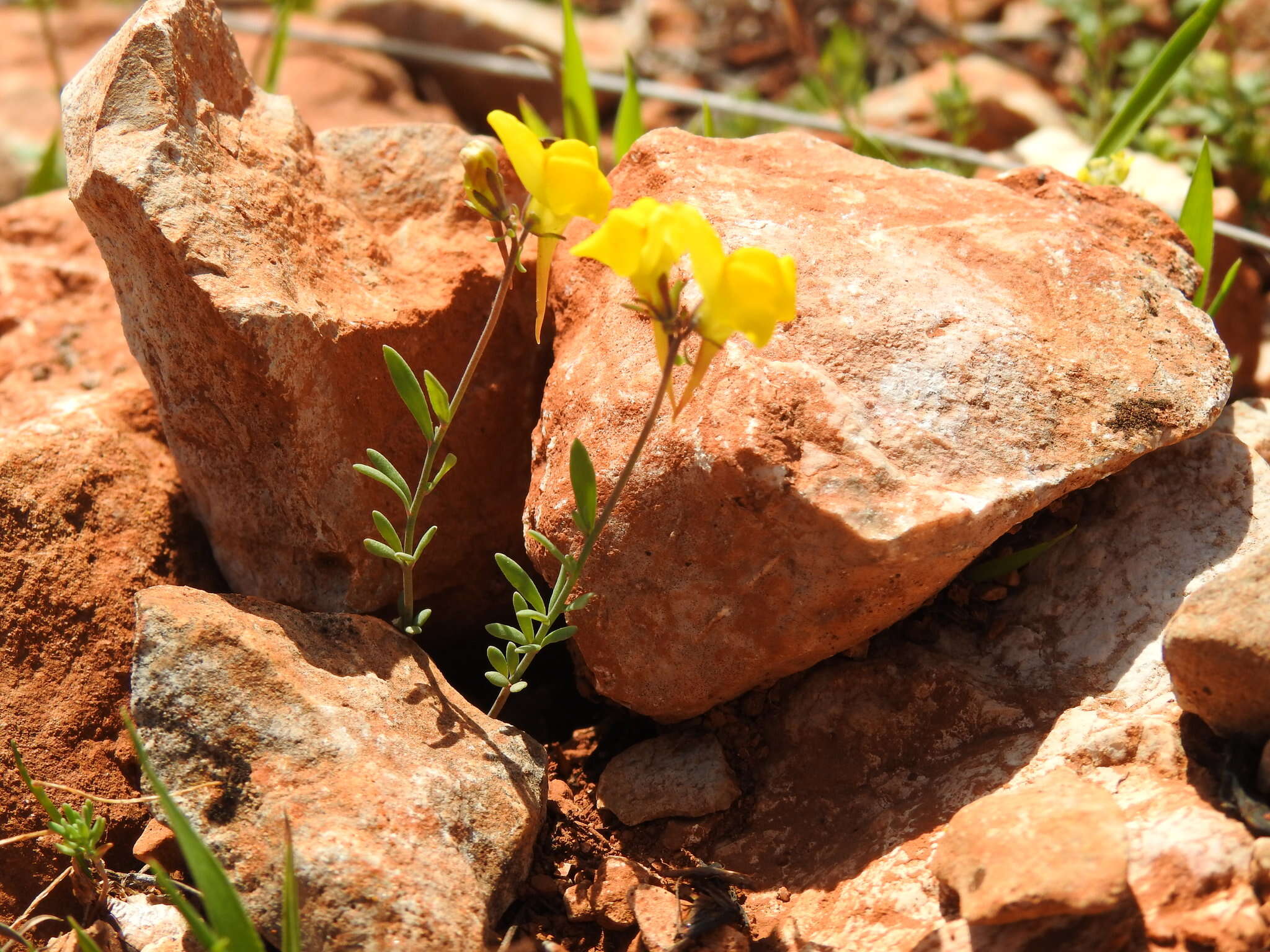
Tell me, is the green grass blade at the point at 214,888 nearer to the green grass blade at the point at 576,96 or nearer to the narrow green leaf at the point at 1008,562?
the narrow green leaf at the point at 1008,562

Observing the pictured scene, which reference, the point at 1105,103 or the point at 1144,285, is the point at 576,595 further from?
the point at 1105,103

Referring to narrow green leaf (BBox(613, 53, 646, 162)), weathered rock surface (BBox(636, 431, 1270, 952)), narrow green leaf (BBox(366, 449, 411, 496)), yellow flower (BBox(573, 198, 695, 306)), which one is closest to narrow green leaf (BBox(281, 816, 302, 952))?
narrow green leaf (BBox(366, 449, 411, 496))

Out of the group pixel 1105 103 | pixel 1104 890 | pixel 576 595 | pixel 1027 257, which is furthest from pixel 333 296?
pixel 1105 103

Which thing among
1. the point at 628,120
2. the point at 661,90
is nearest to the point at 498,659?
the point at 628,120

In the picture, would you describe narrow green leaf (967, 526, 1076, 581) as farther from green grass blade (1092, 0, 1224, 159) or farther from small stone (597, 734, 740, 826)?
green grass blade (1092, 0, 1224, 159)

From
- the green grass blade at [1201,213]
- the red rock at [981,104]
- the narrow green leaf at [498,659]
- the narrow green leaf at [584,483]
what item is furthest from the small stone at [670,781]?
the red rock at [981,104]

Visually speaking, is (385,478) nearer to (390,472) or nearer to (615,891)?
(390,472)
